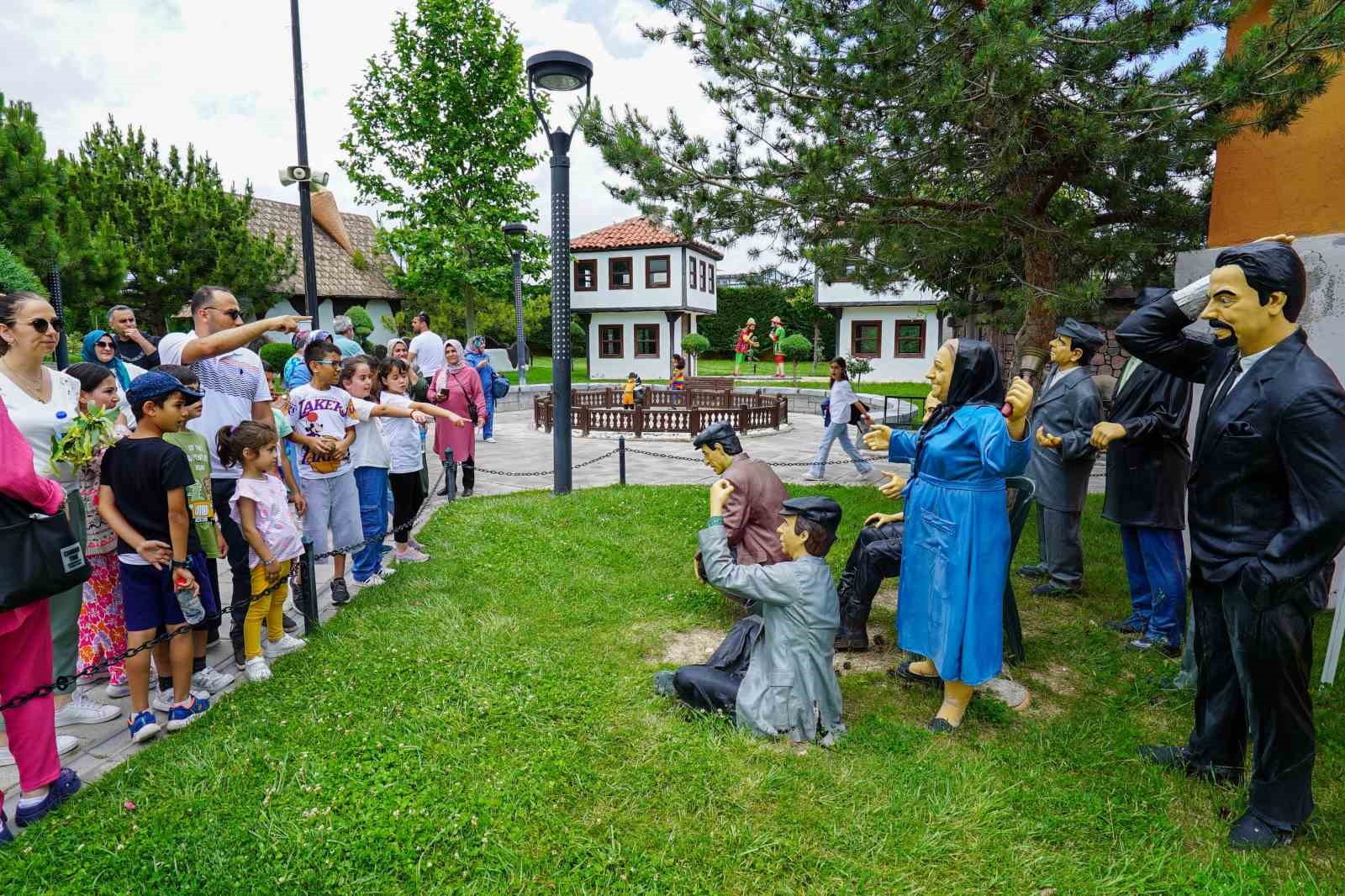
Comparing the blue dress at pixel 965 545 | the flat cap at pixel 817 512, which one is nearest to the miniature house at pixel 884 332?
the blue dress at pixel 965 545

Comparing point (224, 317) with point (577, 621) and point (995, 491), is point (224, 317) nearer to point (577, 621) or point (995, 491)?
point (577, 621)

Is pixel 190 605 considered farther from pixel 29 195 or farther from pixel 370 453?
pixel 29 195

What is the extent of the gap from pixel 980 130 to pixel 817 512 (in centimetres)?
474

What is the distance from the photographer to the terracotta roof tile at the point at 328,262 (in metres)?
29.5

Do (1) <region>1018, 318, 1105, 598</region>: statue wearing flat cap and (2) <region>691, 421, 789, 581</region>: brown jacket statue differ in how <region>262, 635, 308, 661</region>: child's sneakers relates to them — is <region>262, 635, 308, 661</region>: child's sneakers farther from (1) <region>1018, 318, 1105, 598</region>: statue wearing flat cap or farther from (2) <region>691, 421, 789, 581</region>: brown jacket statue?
(1) <region>1018, 318, 1105, 598</region>: statue wearing flat cap

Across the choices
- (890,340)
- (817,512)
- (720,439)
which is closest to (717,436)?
(720,439)

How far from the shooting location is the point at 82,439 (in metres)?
3.34

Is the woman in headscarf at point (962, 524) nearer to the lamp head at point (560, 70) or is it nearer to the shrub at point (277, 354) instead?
the lamp head at point (560, 70)

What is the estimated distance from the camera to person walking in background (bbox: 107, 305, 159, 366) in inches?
259

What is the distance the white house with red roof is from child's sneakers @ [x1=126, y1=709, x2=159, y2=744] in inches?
1102

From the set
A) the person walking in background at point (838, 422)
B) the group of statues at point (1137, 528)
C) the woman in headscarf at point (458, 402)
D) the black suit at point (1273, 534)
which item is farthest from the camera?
the person walking in background at point (838, 422)

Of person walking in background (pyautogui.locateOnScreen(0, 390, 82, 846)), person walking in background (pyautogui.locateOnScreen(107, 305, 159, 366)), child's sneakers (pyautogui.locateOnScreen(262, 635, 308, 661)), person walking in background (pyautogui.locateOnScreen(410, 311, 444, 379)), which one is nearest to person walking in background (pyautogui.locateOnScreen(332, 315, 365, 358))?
person walking in background (pyautogui.locateOnScreen(410, 311, 444, 379))

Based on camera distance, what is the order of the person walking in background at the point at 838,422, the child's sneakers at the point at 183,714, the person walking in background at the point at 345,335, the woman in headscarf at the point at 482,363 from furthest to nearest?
the woman in headscarf at the point at 482,363 < the person walking in background at the point at 838,422 < the person walking in background at the point at 345,335 < the child's sneakers at the point at 183,714

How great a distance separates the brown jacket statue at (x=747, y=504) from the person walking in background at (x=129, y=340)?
17.1ft
